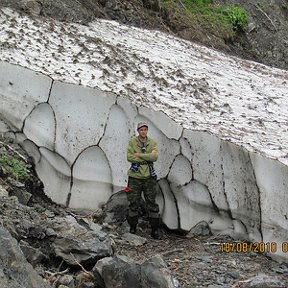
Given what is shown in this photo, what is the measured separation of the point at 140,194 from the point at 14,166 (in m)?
1.32

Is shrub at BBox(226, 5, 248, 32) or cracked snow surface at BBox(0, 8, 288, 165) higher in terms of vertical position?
shrub at BBox(226, 5, 248, 32)

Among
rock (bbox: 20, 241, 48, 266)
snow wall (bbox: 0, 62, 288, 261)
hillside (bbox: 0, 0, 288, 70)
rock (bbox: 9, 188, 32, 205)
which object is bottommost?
rock (bbox: 20, 241, 48, 266)

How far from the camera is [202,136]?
592cm

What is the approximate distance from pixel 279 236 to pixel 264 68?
17.7 ft

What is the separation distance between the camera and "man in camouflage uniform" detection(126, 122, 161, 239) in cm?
565

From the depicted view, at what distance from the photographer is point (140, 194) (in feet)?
18.9

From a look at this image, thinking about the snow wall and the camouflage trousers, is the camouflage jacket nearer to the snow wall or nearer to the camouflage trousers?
the camouflage trousers

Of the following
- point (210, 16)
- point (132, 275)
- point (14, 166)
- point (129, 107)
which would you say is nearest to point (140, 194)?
point (129, 107)

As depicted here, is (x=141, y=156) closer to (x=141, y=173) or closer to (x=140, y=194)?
(x=141, y=173)

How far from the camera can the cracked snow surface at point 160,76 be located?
6.32 m

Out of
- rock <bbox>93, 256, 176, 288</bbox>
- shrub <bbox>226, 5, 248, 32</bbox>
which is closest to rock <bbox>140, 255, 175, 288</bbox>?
rock <bbox>93, 256, 176, 288</bbox>

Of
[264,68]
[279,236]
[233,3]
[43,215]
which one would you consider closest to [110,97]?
[43,215]
